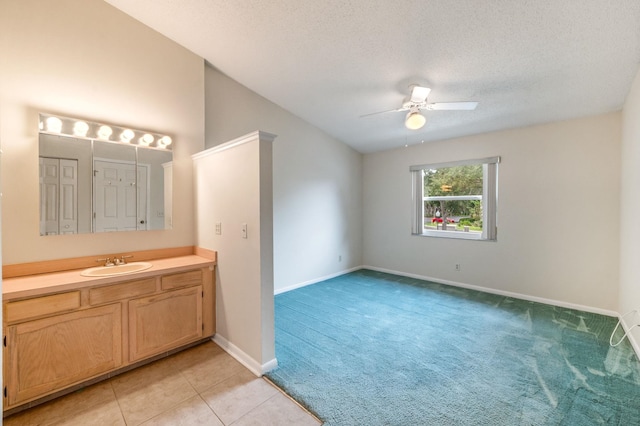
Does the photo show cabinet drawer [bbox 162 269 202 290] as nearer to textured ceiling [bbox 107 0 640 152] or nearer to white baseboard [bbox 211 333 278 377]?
white baseboard [bbox 211 333 278 377]

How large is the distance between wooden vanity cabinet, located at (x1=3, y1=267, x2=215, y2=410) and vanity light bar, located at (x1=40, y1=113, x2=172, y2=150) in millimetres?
1313

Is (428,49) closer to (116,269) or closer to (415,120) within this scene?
(415,120)

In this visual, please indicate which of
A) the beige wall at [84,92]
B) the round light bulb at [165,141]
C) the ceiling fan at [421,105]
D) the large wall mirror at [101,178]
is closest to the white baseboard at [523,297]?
the ceiling fan at [421,105]

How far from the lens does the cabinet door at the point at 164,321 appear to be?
2.27m

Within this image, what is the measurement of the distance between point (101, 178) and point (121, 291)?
41.6 inches

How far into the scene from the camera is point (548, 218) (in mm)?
3617

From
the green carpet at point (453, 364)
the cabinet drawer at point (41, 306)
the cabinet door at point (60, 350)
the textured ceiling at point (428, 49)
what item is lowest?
the green carpet at point (453, 364)

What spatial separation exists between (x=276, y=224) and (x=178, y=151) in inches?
65.1

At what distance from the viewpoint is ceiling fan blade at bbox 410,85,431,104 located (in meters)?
2.64

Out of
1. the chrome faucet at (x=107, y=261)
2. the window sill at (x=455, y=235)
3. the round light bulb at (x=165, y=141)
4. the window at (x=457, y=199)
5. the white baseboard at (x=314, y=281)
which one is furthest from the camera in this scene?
the window sill at (x=455, y=235)

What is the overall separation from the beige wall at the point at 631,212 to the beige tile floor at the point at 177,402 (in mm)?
3112

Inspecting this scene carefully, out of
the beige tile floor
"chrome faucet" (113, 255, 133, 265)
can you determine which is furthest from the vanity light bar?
the beige tile floor

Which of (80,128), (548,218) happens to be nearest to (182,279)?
(80,128)

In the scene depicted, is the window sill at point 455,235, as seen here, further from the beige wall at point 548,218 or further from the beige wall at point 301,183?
the beige wall at point 301,183
